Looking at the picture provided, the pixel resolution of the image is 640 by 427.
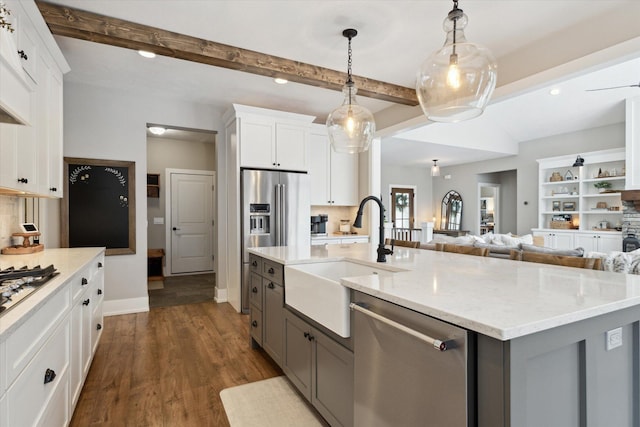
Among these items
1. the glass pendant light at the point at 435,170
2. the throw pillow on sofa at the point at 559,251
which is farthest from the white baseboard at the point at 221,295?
the glass pendant light at the point at 435,170

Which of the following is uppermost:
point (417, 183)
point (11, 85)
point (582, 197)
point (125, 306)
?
point (417, 183)

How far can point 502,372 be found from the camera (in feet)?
2.99

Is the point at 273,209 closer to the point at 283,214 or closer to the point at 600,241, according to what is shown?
the point at 283,214

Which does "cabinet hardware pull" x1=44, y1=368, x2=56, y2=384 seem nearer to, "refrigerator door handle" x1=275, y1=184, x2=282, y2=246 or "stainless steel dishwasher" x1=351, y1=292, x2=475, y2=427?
"stainless steel dishwasher" x1=351, y1=292, x2=475, y2=427

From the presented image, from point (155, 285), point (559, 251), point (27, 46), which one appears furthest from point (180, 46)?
point (155, 285)

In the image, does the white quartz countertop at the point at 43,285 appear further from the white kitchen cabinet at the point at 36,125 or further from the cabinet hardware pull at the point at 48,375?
the white kitchen cabinet at the point at 36,125

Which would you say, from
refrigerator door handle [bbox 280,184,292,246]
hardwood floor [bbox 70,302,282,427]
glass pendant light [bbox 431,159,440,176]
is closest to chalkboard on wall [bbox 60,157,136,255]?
hardwood floor [bbox 70,302,282,427]

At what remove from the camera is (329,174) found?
525cm

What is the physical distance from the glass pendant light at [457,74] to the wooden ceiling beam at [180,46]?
170cm

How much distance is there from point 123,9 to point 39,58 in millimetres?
720

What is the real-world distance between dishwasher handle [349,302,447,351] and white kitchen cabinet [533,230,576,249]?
7.22 metres

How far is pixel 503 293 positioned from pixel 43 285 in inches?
78.4

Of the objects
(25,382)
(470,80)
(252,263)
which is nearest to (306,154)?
(252,263)

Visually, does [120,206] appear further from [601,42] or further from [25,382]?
[601,42]
